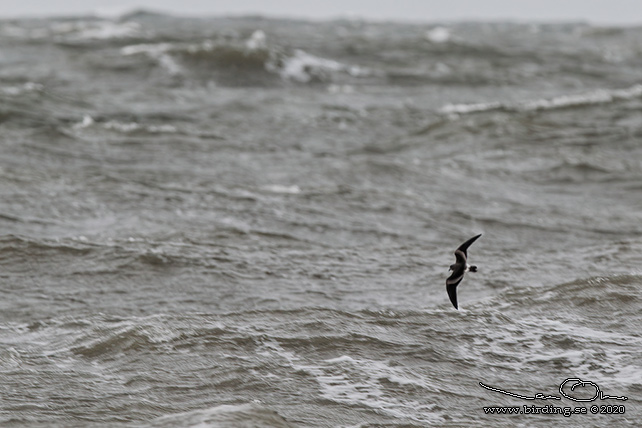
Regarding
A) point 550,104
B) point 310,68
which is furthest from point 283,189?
Result: point 310,68

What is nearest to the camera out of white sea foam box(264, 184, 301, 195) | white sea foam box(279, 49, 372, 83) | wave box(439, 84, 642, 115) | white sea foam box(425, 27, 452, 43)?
white sea foam box(264, 184, 301, 195)

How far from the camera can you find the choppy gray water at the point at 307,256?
15.7 ft

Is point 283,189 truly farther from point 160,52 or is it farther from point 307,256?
point 160,52

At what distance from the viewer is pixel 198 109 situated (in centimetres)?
1541

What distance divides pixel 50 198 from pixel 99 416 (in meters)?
4.88

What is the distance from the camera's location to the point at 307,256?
7523mm

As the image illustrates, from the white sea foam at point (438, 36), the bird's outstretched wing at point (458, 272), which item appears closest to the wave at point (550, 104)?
the bird's outstretched wing at point (458, 272)

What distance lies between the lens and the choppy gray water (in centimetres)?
478

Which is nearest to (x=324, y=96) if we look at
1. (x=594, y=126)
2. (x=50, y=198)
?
(x=594, y=126)

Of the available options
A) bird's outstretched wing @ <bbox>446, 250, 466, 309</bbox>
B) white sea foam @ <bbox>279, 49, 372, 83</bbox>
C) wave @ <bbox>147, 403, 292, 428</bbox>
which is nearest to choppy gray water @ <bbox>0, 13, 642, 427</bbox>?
wave @ <bbox>147, 403, 292, 428</bbox>
